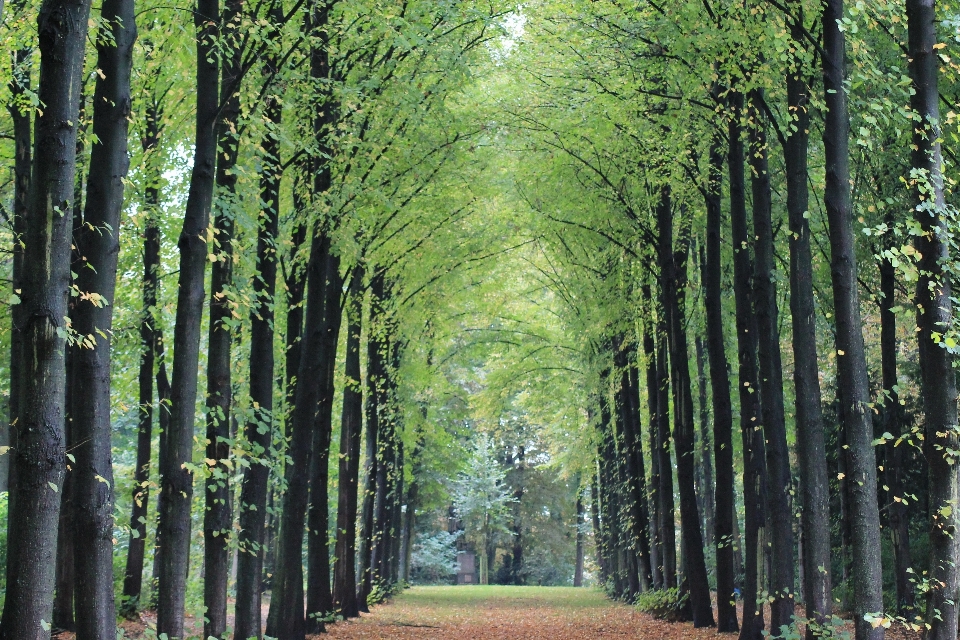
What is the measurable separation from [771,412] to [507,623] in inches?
487

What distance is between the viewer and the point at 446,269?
2281 cm

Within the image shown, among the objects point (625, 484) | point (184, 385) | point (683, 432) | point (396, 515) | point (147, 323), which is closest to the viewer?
point (184, 385)

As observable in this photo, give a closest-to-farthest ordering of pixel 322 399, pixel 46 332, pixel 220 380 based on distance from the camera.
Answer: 1. pixel 46 332
2. pixel 220 380
3. pixel 322 399

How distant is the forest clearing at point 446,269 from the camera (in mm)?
6930

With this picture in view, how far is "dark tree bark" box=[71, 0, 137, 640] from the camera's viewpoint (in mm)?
6551

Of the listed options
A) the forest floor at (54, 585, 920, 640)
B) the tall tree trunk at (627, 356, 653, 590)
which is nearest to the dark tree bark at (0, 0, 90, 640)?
the forest floor at (54, 585, 920, 640)

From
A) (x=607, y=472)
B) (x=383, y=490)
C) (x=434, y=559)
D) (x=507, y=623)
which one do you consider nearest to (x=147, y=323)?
(x=507, y=623)

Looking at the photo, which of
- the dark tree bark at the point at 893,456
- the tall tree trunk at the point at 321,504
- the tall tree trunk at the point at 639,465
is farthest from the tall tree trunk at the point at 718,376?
the tall tree trunk at the point at 639,465

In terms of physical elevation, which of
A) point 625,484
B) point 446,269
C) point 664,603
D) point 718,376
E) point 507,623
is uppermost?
point 446,269

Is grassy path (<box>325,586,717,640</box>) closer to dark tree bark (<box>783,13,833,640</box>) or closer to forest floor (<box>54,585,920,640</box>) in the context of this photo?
forest floor (<box>54,585,920,640</box>)

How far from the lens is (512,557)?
59.7 m

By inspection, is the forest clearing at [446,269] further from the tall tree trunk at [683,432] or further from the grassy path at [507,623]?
the grassy path at [507,623]

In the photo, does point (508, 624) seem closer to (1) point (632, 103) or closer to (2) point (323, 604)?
(2) point (323, 604)

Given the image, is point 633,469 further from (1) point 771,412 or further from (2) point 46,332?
(2) point 46,332
